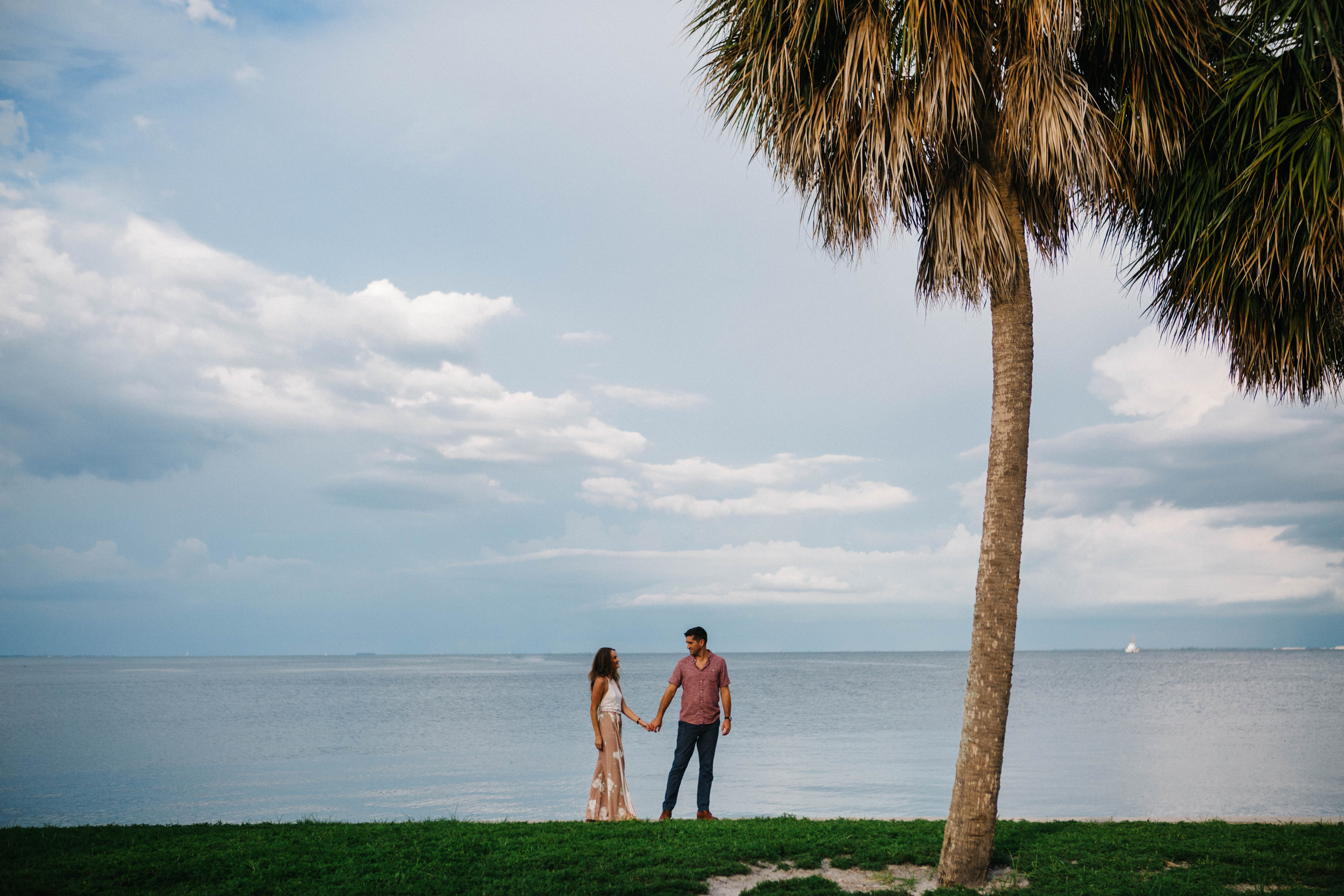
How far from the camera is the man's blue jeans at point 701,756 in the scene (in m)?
Answer: 9.23

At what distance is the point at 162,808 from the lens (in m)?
16.5

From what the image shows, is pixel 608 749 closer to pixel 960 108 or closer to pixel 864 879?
pixel 864 879

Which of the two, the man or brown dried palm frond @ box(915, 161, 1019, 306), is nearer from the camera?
brown dried palm frond @ box(915, 161, 1019, 306)

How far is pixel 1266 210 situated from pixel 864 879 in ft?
19.1

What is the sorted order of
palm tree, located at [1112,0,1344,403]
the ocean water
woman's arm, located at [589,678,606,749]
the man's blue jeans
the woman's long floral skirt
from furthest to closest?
1. the ocean water
2. the man's blue jeans
3. woman's arm, located at [589,678,606,749]
4. the woman's long floral skirt
5. palm tree, located at [1112,0,1344,403]

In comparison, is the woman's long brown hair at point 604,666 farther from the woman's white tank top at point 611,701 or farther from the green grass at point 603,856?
the green grass at point 603,856

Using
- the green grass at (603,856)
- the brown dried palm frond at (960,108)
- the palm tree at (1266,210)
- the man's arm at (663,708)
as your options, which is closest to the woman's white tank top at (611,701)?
the man's arm at (663,708)

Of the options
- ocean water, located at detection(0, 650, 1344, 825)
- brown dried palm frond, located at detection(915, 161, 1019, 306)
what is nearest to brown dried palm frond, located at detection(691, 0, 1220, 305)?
brown dried palm frond, located at detection(915, 161, 1019, 306)

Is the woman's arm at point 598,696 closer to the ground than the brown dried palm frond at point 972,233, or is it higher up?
closer to the ground

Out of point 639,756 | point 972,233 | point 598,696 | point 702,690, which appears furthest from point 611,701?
point 639,756

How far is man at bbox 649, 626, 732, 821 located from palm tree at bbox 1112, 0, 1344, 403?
18.2 ft

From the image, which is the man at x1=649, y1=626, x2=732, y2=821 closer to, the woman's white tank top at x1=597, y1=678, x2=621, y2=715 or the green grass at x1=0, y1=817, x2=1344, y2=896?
the woman's white tank top at x1=597, y1=678, x2=621, y2=715

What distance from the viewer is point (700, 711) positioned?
9.20m

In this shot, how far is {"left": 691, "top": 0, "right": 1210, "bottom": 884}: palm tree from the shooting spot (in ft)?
20.6
